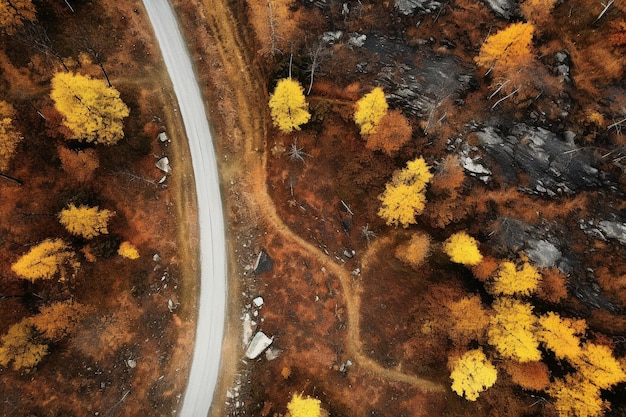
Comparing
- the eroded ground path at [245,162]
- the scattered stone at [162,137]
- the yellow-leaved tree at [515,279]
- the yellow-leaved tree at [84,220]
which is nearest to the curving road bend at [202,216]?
the eroded ground path at [245,162]

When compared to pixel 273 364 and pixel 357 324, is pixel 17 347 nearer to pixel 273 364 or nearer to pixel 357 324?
pixel 273 364

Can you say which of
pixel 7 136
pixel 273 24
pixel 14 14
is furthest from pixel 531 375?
pixel 14 14

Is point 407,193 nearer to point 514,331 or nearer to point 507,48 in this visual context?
point 514,331

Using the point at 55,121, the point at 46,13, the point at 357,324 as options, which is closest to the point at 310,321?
the point at 357,324

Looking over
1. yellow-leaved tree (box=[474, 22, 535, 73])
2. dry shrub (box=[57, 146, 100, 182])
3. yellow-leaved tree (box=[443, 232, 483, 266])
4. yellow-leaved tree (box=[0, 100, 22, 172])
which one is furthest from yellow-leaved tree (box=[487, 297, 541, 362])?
yellow-leaved tree (box=[0, 100, 22, 172])

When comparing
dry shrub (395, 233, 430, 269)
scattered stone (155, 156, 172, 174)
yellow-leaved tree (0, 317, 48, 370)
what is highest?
scattered stone (155, 156, 172, 174)

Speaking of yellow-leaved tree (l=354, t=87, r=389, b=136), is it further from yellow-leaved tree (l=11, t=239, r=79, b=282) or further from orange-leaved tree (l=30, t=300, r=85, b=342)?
orange-leaved tree (l=30, t=300, r=85, b=342)

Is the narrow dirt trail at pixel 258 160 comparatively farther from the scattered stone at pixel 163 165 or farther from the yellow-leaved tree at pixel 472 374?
the scattered stone at pixel 163 165
